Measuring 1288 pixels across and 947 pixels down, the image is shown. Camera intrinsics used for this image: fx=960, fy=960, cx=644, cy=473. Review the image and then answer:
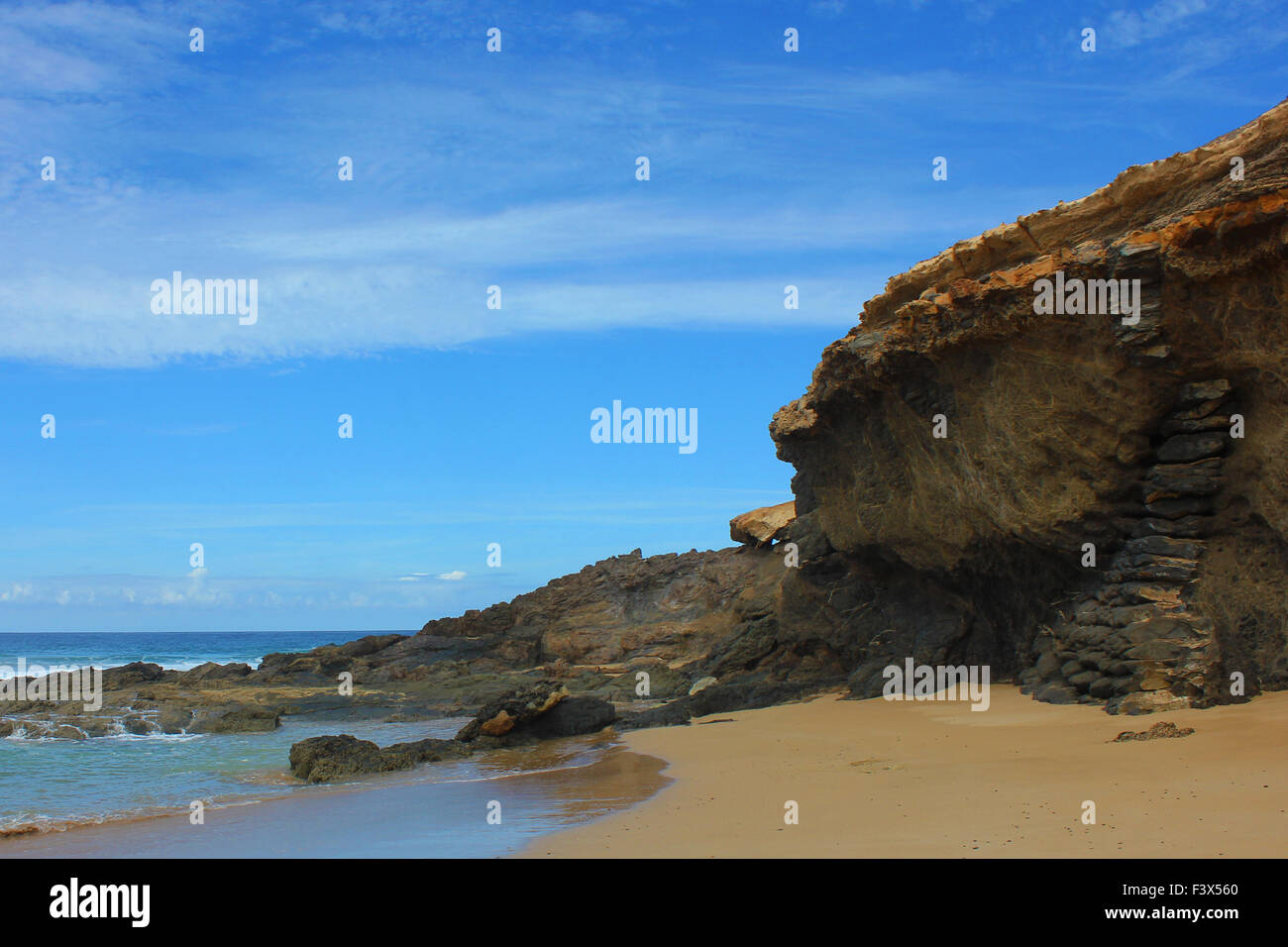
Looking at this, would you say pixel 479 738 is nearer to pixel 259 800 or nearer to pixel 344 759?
pixel 344 759

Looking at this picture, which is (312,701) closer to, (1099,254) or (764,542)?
(764,542)

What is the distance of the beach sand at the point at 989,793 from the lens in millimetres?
5461

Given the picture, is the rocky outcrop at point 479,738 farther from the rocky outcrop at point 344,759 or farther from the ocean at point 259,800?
the ocean at point 259,800

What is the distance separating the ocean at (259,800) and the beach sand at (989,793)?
3.59 feet

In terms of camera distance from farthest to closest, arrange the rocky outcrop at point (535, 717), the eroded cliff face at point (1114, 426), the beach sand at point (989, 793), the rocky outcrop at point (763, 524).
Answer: the rocky outcrop at point (763, 524) < the rocky outcrop at point (535, 717) < the eroded cliff face at point (1114, 426) < the beach sand at point (989, 793)

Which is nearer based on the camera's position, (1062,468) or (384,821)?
(384,821)

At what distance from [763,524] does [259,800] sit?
755 inches

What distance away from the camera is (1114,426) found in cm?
1030

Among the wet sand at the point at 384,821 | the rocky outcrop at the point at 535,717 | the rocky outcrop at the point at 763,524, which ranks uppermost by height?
the rocky outcrop at the point at 763,524

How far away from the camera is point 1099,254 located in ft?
32.0

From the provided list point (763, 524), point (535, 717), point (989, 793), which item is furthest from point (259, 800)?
point (763, 524)

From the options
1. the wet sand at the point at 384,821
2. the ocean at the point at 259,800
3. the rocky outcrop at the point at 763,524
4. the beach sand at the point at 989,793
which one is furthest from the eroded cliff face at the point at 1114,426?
the rocky outcrop at the point at 763,524

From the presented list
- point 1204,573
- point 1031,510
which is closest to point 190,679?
point 1031,510

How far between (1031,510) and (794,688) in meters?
6.27
